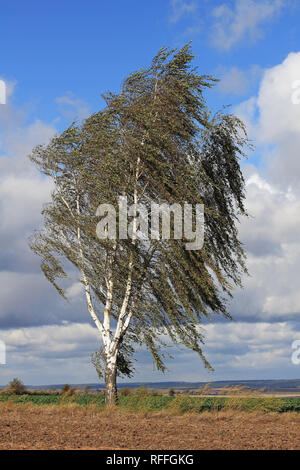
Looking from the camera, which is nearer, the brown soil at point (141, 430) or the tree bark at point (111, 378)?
the brown soil at point (141, 430)

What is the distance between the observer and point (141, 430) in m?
11.2

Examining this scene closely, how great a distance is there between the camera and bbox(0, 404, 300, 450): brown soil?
32.3ft

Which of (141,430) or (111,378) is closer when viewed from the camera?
(141,430)

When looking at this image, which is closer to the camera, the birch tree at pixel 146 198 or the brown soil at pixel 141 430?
the brown soil at pixel 141 430

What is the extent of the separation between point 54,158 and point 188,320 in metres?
8.04

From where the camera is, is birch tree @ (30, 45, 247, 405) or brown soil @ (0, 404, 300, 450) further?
birch tree @ (30, 45, 247, 405)

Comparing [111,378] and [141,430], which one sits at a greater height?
[111,378]

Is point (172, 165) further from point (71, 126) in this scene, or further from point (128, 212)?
point (71, 126)

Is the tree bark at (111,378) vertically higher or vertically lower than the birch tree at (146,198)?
lower

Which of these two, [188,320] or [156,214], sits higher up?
[156,214]

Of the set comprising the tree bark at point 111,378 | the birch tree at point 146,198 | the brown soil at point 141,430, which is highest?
the birch tree at point 146,198

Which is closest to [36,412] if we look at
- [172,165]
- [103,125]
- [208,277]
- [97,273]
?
[97,273]

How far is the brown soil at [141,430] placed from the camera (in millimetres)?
9844

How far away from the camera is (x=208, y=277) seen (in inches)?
691
